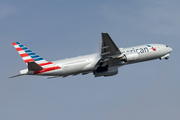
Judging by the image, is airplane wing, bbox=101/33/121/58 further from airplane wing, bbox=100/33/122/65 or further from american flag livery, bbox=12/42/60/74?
american flag livery, bbox=12/42/60/74

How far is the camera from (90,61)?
41156 millimetres

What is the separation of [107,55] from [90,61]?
3.34 m

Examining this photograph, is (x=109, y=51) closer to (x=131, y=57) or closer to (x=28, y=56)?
(x=131, y=57)

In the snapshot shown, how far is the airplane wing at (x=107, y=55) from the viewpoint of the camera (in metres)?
36.5

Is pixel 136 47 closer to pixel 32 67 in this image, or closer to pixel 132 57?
pixel 132 57

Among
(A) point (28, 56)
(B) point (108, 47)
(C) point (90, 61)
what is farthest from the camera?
(C) point (90, 61)

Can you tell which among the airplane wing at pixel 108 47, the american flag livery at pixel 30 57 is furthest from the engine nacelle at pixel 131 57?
the american flag livery at pixel 30 57

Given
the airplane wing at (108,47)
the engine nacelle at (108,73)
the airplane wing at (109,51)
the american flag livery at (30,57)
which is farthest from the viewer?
the engine nacelle at (108,73)

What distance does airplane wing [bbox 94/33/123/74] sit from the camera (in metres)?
36.5

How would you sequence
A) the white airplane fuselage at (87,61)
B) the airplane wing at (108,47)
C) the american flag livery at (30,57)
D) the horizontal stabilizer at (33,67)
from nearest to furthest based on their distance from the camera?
the horizontal stabilizer at (33,67)
the airplane wing at (108,47)
the american flag livery at (30,57)
the white airplane fuselage at (87,61)

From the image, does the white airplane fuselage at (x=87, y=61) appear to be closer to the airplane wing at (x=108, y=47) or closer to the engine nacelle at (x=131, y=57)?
the engine nacelle at (x=131, y=57)

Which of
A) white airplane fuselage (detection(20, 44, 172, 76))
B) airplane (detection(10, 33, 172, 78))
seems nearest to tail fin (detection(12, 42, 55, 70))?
airplane (detection(10, 33, 172, 78))

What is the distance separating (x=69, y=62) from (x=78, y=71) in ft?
7.07

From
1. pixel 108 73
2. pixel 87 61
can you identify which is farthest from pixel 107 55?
pixel 108 73
